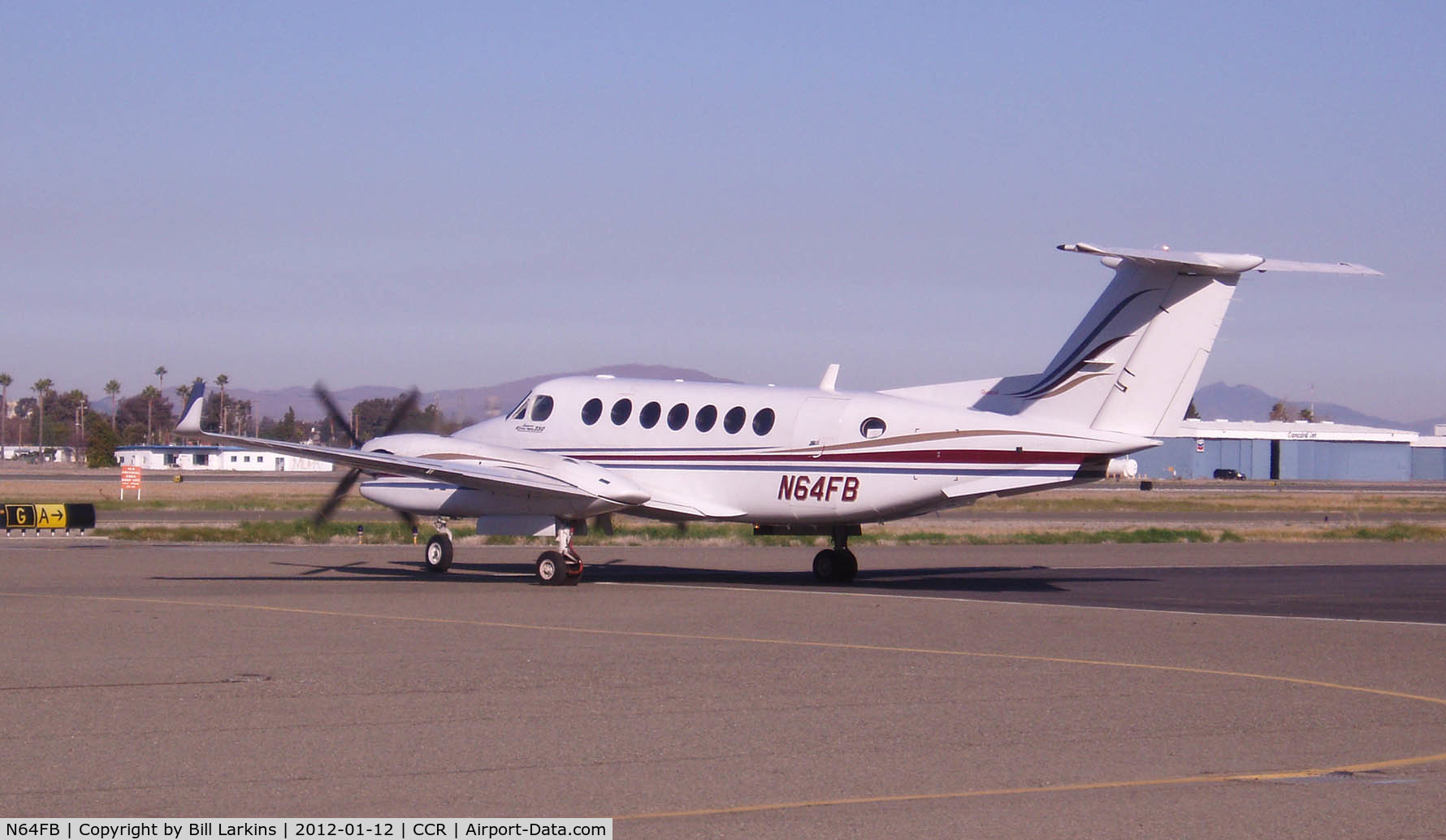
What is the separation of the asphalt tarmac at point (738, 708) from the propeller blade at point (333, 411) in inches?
266

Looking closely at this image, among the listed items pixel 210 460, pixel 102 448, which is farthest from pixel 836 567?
pixel 210 460

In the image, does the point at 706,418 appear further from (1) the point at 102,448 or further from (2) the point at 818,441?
(1) the point at 102,448

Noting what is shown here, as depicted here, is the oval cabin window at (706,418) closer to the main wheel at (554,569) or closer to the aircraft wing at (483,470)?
the aircraft wing at (483,470)

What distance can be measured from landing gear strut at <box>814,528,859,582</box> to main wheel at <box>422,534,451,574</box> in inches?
274

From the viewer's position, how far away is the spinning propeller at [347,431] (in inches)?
1078

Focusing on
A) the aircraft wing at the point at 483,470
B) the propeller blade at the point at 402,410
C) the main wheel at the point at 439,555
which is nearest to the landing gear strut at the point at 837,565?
the aircraft wing at the point at 483,470

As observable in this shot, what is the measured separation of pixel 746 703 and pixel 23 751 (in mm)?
5298

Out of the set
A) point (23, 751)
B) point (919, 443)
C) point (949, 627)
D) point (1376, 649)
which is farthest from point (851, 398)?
point (23, 751)

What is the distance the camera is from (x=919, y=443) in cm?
2208

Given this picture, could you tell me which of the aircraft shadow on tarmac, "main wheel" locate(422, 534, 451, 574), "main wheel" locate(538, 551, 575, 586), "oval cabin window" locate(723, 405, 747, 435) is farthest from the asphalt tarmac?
"main wheel" locate(422, 534, 451, 574)

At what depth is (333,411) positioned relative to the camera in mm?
29344

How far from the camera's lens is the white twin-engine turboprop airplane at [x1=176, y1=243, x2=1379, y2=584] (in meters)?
20.8

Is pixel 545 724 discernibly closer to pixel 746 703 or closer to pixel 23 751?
pixel 746 703

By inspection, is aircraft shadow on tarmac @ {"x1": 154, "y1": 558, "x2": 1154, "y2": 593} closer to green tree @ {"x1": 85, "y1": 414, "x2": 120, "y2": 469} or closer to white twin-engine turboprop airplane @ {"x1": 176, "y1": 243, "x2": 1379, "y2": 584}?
white twin-engine turboprop airplane @ {"x1": 176, "y1": 243, "x2": 1379, "y2": 584}
